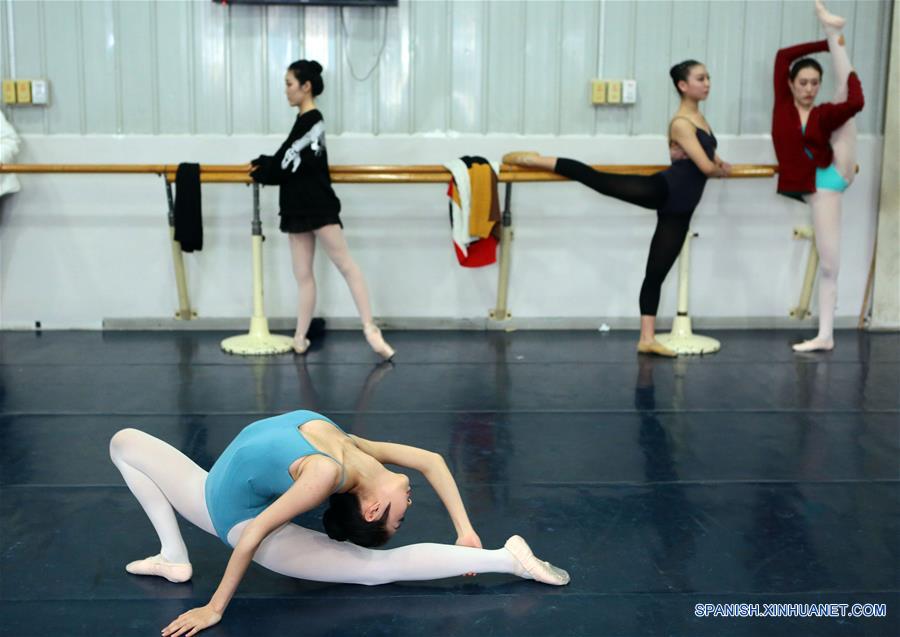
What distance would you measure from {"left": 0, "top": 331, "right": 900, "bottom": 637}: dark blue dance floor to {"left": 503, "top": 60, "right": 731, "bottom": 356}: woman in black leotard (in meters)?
0.40

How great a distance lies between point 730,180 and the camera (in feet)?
20.3

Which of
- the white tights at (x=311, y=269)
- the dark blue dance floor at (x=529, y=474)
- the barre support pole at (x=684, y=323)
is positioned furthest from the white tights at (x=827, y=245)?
the white tights at (x=311, y=269)

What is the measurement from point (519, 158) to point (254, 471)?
134 inches

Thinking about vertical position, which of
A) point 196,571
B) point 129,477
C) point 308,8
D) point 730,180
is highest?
point 308,8

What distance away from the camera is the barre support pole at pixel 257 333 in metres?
5.50

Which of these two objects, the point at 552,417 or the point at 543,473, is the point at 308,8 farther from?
the point at 543,473

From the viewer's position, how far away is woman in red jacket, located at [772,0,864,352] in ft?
17.9

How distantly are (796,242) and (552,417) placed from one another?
2.77 metres

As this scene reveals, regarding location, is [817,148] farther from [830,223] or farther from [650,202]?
[650,202]

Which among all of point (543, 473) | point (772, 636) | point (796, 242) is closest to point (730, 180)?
point (796, 242)

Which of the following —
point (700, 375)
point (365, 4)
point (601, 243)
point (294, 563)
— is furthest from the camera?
point (601, 243)

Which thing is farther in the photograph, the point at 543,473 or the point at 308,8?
the point at 308,8

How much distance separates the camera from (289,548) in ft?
8.48

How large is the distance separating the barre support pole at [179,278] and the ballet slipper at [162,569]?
3.37 m
